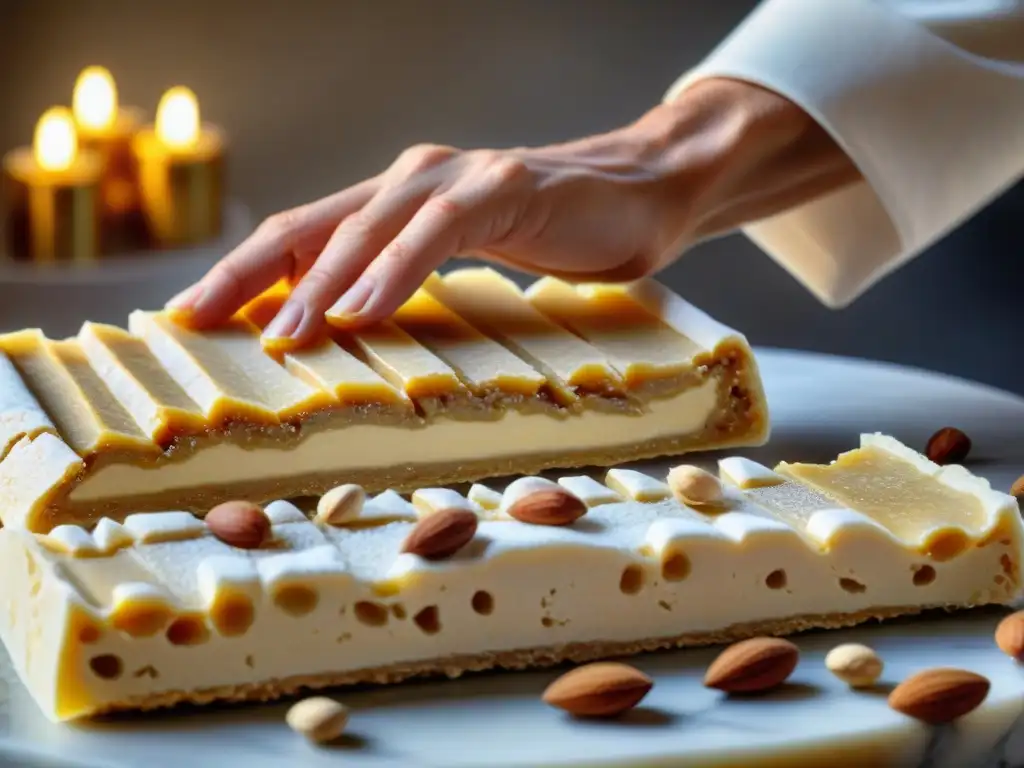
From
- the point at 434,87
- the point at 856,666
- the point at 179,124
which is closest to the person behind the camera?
the point at 856,666

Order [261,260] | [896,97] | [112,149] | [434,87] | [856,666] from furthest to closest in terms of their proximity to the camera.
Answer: [434,87], [112,149], [896,97], [261,260], [856,666]

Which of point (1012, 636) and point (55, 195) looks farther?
point (55, 195)

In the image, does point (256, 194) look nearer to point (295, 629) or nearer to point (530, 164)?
point (530, 164)

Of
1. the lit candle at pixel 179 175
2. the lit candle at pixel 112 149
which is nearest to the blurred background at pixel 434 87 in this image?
the lit candle at pixel 112 149

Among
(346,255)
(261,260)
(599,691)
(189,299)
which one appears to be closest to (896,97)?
(346,255)

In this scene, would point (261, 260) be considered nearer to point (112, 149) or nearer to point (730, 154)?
point (730, 154)

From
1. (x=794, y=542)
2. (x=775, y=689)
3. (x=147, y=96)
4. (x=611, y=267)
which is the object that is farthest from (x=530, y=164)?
(x=147, y=96)

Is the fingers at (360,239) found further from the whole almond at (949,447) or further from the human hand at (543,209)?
the whole almond at (949,447)
